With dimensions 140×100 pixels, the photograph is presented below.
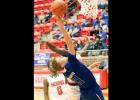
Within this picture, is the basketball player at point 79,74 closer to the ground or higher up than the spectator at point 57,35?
closer to the ground

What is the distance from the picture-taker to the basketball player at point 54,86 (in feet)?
14.6

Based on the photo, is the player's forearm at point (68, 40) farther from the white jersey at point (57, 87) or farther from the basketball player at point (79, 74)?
the white jersey at point (57, 87)

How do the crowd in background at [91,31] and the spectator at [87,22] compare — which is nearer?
the crowd in background at [91,31]

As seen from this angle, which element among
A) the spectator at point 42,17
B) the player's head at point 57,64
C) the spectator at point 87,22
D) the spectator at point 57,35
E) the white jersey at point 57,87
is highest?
the spectator at point 42,17

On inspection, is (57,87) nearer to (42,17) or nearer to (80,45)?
(80,45)

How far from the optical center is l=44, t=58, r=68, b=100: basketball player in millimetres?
4438

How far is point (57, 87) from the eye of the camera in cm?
452

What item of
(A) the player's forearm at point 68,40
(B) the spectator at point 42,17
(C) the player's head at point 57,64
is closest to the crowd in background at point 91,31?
(B) the spectator at point 42,17

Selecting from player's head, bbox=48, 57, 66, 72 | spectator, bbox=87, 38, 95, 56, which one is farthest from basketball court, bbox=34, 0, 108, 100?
player's head, bbox=48, 57, 66, 72

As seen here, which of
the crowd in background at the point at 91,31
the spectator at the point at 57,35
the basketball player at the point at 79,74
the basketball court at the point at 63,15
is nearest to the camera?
the basketball player at the point at 79,74

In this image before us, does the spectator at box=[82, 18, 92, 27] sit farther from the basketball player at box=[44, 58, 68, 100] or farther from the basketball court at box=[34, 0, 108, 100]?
the basketball player at box=[44, 58, 68, 100]
